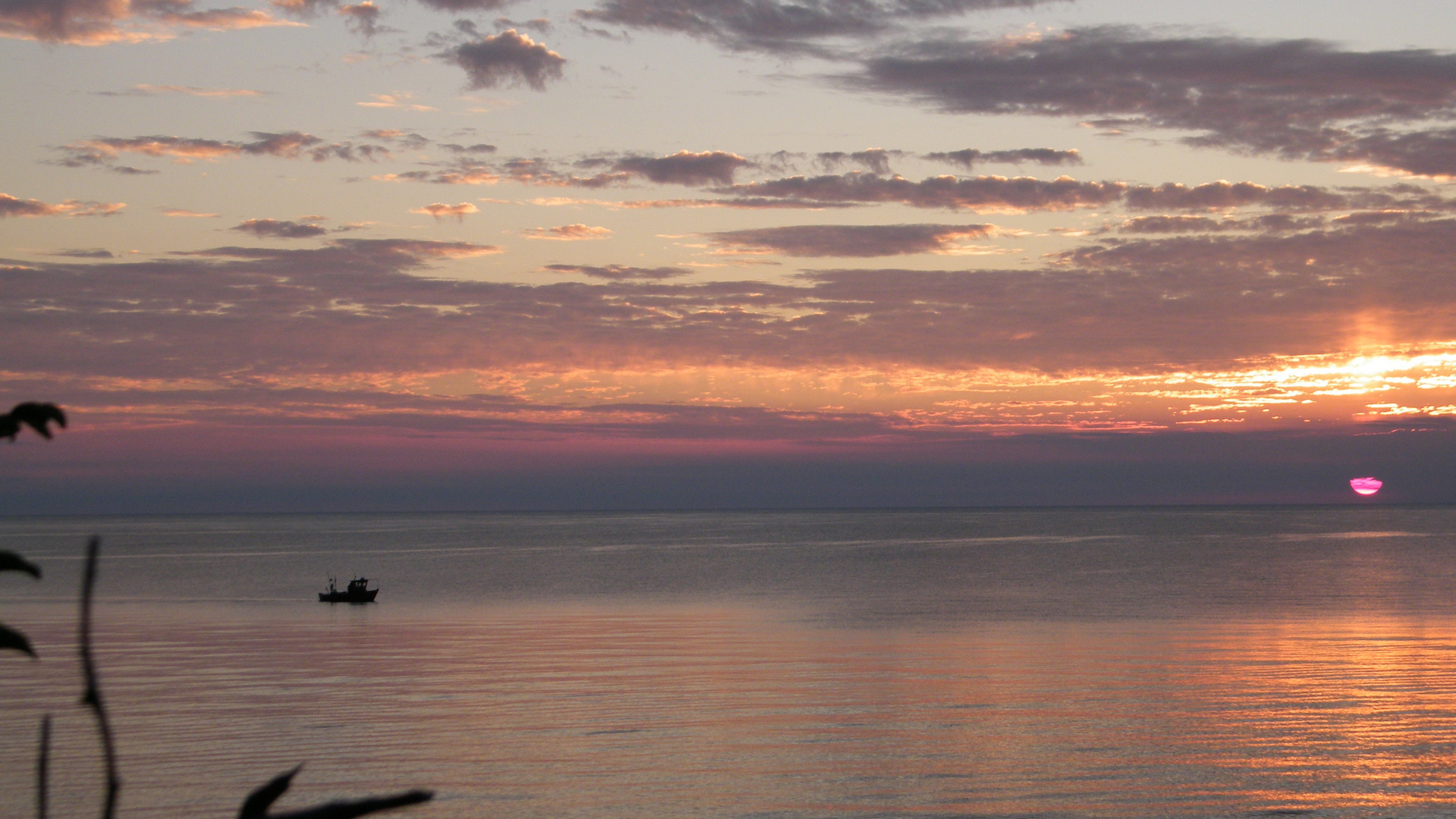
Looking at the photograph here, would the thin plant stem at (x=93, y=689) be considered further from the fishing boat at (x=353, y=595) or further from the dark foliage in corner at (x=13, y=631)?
the fishing boat at (x=353, y=595)

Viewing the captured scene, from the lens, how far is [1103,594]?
262 feet

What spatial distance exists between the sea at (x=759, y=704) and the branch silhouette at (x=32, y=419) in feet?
67.3

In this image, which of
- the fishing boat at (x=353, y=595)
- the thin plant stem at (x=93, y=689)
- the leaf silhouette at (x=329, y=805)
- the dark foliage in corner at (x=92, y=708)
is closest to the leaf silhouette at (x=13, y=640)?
the dark foliage in corner at (x=92, y=708)

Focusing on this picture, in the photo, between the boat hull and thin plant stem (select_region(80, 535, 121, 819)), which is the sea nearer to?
the boat hull

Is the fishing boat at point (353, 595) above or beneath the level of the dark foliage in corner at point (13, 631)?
above

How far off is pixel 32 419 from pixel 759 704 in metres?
34.8

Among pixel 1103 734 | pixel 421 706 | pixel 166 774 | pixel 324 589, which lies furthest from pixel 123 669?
pixel 324 589

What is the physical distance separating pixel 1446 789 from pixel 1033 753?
8512mm

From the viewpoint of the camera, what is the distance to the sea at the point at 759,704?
87.5 ft

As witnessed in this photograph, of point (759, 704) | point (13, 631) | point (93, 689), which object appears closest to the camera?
point (93, 689)

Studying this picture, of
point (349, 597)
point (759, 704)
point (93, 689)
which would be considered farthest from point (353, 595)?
point (93, 689)

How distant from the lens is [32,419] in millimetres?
2582

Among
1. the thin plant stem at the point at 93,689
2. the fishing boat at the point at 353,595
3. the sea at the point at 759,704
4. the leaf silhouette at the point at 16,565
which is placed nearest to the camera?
the thin plant stem at the point at 93,689

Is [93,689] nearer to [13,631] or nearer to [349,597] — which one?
[13,631]
